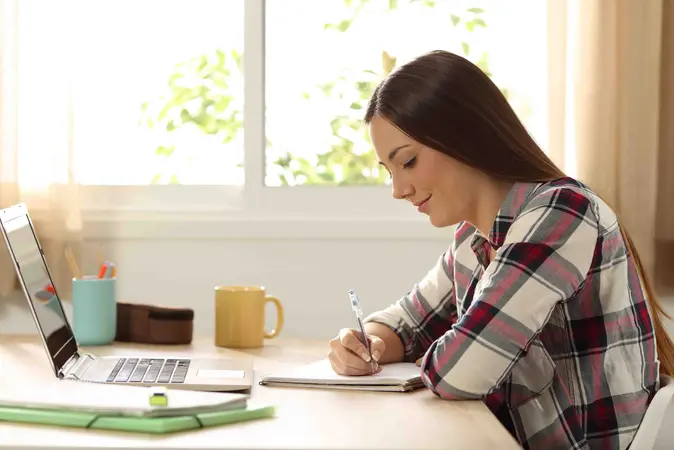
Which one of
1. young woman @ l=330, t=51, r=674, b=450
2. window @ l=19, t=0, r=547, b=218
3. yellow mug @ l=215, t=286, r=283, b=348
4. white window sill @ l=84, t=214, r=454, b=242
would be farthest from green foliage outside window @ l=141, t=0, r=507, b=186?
young woman @ l=330, t=51, r=674, b=450

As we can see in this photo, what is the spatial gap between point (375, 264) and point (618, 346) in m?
0.98

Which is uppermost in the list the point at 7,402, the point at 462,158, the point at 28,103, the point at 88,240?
the point at 28,103

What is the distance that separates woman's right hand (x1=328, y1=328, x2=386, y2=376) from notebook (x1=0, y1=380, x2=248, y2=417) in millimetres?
301

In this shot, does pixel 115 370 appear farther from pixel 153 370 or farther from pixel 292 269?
pixel 292 269

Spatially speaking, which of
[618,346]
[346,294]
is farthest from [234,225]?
[618,346]

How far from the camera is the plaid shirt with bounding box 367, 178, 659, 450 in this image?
125cm

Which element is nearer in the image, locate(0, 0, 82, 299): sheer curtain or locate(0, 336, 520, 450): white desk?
locate(0, 336, 520, 450): white desk

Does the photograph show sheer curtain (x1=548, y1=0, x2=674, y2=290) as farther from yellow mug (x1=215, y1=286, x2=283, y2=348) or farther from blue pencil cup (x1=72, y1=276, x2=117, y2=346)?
blue pencil cup (x1=72, y1=276, x2=117, y2=346)

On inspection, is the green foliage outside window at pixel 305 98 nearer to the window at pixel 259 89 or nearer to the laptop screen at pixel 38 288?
the window at pixel 259 89

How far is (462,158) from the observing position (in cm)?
143

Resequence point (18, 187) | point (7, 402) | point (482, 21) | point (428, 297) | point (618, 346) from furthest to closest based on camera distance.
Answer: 1. point (482, 21)
2. point (18, 187)
3. point (428, 297)
4. point (618, 346)
5. point (7, 402)

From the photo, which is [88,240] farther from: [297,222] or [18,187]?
[297,222]

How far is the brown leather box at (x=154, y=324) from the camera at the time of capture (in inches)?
68.4

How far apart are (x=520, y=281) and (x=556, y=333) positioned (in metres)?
0.17
